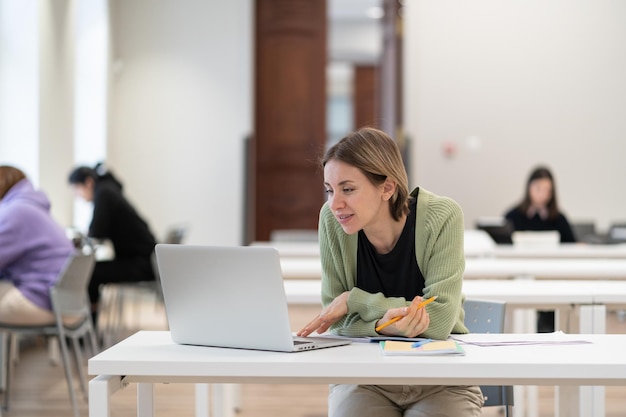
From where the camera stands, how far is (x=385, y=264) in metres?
2.40

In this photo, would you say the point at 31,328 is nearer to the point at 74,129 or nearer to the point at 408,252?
the point at 408,252

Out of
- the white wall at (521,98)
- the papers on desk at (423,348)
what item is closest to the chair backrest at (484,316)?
the papers on desk at (423,348)

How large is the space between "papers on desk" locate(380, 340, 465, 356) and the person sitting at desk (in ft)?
0.36

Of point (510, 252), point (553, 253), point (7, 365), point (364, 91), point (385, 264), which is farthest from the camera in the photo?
point (364, 91)

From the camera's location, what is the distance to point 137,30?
9047mm

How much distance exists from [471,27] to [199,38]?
2472mm

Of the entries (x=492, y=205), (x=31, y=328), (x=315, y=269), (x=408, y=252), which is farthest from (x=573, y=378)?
(x=492, y=205)

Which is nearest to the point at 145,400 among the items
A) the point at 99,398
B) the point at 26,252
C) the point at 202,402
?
the point at 99,398

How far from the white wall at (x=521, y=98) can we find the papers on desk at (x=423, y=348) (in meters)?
6.66

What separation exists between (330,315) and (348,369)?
395 millimetres

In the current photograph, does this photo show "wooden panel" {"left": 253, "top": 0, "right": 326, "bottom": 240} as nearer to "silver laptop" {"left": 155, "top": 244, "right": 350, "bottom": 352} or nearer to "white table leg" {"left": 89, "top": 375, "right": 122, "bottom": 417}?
"silver laptop" {"left": 155, "top": 244, "right": 350, "bottom": 352}

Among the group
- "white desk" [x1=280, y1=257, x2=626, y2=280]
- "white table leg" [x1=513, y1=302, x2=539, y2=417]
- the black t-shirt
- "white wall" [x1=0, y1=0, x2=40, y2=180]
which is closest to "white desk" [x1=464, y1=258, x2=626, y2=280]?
"white desk" [x1=280, y1=257, x2=626, y2=280]

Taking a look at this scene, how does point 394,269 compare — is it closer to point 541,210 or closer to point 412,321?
point 412,321

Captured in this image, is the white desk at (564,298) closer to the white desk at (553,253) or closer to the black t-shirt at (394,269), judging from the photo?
the black t-shirt at (394,269)
